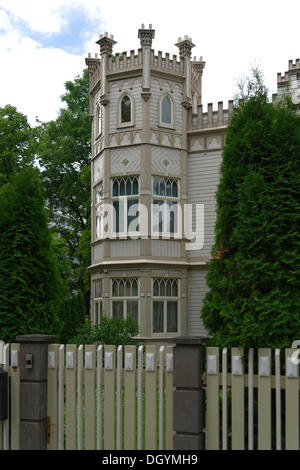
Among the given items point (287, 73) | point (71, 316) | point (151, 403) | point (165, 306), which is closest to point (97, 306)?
point (165, 306)

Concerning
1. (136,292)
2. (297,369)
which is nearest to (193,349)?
(297,369)

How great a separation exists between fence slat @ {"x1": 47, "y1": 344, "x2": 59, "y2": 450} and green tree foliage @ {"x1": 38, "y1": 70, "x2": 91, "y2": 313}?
20.0m

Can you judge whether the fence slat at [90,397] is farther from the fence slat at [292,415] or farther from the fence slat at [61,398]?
the fence slat at [292,415]

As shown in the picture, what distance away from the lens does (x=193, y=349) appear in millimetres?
5035

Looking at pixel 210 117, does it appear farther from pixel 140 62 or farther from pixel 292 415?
pixel 292 415

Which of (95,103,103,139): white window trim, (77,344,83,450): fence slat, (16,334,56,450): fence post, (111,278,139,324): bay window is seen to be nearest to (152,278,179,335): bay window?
(111,278,139,324): bay window

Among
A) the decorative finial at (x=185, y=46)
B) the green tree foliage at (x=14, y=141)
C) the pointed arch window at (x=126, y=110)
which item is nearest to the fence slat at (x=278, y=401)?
the pointed arch window at (x=126, y=110)

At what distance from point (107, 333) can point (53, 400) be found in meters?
6.36

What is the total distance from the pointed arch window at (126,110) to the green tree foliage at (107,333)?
23.1ft

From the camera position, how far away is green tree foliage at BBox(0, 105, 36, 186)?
2597 centimetres

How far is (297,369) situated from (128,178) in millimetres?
12257

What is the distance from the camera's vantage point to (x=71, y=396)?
5598mm

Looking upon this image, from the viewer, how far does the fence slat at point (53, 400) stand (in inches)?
224

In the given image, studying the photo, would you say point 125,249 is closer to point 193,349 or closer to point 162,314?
point 162,314
